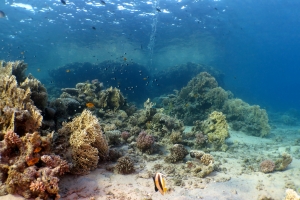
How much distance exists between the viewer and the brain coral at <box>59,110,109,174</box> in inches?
205

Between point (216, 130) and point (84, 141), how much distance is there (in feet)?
24.6

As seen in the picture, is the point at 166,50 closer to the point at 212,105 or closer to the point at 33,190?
the point at 212,105

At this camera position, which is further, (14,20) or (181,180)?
(14,20)

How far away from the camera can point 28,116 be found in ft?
15.9

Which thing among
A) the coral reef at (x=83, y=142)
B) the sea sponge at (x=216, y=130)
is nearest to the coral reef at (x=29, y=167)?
the coral reef at (x=83, y=142)

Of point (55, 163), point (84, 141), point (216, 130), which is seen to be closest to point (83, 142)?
point (84, 141)

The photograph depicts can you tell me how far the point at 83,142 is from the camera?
5.16 m

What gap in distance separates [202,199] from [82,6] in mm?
26640

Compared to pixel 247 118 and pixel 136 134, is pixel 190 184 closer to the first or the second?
pixel 136 134

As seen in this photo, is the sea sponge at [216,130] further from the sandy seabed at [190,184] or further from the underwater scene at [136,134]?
the sandy seabed at [190,184]

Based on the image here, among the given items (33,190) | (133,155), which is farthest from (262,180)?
(33,190)

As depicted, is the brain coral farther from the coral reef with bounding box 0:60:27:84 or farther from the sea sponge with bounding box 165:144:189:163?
the coral reef with bounding box 0:60:27:84

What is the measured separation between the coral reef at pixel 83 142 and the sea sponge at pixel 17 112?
0.89m

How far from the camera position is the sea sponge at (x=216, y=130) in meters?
9.90
